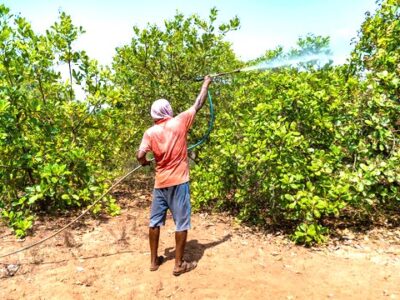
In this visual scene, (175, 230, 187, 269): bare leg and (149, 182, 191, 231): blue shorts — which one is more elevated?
(149, 182, 191, 231): blue shorts

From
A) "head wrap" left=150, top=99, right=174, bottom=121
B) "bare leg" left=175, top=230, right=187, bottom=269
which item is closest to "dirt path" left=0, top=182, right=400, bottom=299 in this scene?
"bare leg" left=175, top=230, right=187, bottom=269

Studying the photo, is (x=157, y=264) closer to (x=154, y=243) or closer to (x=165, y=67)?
(x=154, y=243)

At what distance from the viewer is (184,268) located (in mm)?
4848

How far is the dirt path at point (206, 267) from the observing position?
4.47 m

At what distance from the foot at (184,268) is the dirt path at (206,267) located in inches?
3.4

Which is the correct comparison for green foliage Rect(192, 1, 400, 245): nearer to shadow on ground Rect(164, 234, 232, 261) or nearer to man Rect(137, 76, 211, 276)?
shadow on ground Rect(164, 234, 232, 261)

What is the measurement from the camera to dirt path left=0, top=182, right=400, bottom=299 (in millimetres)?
4469

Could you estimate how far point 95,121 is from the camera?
7227mm

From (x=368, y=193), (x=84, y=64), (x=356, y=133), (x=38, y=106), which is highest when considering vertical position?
(x=84, y=64)

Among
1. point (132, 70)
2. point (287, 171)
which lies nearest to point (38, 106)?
point (132, 70)

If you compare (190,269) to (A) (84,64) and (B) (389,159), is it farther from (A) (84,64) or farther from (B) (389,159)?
(A) (84,64)

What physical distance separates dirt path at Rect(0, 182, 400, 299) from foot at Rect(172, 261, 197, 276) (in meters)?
0.09

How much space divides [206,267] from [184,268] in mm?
321

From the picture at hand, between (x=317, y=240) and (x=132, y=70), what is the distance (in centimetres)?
542
